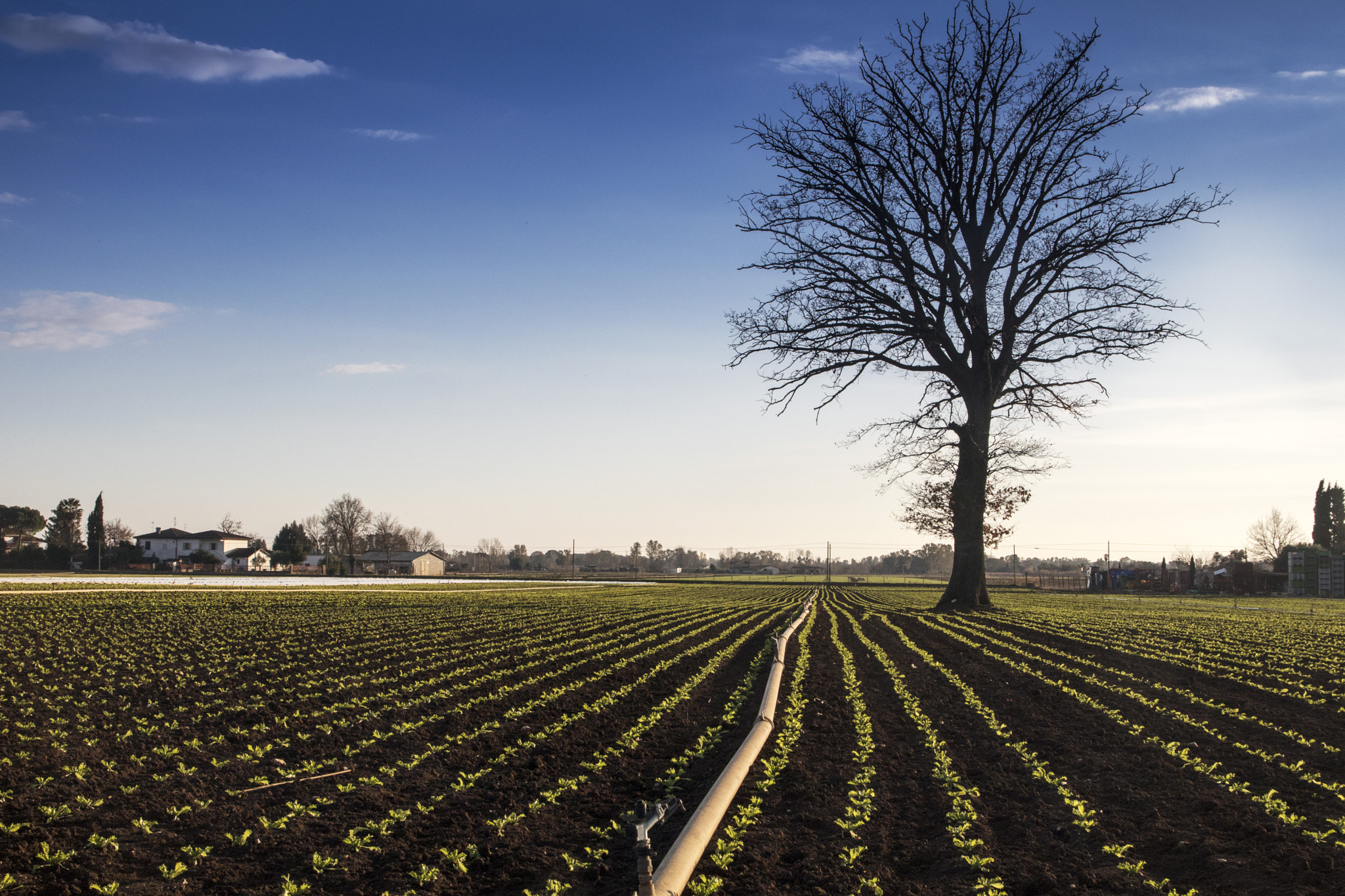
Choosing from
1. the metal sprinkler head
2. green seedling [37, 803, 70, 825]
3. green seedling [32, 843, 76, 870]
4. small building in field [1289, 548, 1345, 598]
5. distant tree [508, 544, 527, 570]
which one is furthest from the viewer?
distant tree [508, 544, 527, 570]

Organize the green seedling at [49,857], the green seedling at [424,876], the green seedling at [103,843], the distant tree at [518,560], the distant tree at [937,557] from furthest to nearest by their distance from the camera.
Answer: the distant tree at [937,557] < the distant tree at [518,560] < the green seedling at [103,843] < the green seedling at [49,857] < the green seedling at [424,876]

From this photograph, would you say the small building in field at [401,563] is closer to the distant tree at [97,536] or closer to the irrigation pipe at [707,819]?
the distant tree at [97,536]

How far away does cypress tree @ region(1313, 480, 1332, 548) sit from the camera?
86.8m

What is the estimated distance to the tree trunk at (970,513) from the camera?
26.2m

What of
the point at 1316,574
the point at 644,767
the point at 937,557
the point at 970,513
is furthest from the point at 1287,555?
the point at 937,557

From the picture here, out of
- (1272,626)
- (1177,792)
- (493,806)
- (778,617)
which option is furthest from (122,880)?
(1272,626)

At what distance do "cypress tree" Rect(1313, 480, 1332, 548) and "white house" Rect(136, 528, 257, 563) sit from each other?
136m

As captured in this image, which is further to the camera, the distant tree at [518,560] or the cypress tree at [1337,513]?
the distant tree at [518,560]

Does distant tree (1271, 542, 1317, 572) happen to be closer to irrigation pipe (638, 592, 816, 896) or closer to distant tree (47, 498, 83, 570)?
irrigation pipe (638, 592, 816, 896)

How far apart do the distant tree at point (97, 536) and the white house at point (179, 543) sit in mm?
16776

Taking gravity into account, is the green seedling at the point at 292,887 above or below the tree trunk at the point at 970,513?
below

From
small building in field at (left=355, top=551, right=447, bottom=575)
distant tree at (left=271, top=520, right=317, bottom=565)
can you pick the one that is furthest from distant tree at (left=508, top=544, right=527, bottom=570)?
distant tree at (left=271, top=520, right=317, bottom=565)

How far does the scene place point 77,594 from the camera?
27453 millimetres

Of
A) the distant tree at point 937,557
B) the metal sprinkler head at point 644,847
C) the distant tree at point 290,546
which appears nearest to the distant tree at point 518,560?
the distant tree at point 290,546
